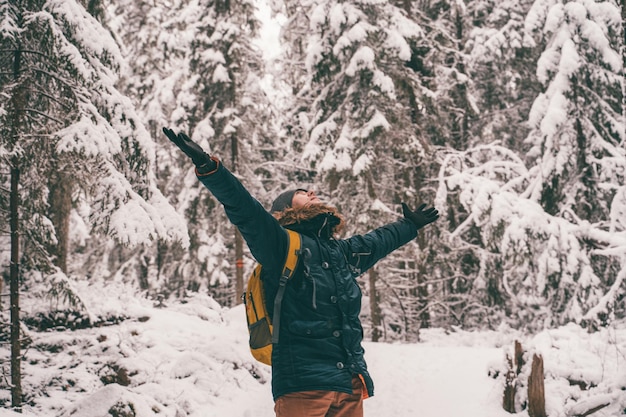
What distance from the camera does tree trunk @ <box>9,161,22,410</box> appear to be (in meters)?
6.78

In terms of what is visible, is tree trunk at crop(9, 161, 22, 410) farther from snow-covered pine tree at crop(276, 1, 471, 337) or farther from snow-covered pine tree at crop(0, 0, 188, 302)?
snow-covered pine tree at crop(276, 1, 471, 337)

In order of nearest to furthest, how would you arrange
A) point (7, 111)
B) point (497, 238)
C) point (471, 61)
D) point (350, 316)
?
point (350, 316) < point (7, 111) < point (497, 238) < point (471, 61)

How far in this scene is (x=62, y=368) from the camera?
8.50 meters

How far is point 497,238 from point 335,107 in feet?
19.5

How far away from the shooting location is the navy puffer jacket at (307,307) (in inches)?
112

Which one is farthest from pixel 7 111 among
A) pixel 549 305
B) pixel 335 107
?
pixel 549 305

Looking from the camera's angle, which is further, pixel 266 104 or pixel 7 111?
pixel 266 104

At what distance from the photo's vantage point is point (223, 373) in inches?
353

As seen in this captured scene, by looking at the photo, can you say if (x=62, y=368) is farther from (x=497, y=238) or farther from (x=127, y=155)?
(x=497, y=238)

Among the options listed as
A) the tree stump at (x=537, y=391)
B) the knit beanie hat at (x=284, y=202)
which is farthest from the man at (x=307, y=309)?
the tree stump at (x=537, y=391)

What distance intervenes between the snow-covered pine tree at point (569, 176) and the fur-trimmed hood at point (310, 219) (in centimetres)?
872

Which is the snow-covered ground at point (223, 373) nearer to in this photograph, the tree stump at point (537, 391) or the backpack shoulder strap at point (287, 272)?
the tree stump at point (537, 391)

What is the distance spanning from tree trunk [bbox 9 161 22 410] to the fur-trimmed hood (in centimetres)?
528

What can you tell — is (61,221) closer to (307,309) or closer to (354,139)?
(354,139)
